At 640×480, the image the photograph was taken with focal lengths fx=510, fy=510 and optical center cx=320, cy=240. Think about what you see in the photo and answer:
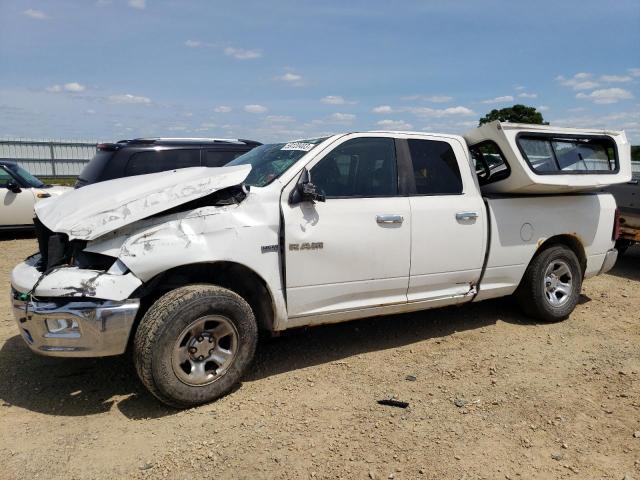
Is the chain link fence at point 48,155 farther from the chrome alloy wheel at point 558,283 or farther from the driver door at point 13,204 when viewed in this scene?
the chrome alloy wheel at point 558,283

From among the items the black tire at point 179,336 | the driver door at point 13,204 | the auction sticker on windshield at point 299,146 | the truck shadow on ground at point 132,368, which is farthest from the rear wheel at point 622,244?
the driver door at point 13,204

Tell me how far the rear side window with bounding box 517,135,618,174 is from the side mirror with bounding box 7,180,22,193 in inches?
355

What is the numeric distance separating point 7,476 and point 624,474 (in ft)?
11.3

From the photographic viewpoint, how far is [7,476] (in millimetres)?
2789

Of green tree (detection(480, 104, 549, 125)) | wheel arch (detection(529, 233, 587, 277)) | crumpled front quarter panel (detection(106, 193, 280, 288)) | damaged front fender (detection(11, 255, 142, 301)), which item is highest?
green tree (detection(480, 104, 549, 125))

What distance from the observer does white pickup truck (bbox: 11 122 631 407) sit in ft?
10.9

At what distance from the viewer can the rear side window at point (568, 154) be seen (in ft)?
16.2

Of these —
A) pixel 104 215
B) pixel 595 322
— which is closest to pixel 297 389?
pixel 104 215

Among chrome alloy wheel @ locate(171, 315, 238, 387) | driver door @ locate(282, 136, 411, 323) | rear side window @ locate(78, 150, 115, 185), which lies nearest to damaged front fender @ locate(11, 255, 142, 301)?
chrome alloy wheel @ locate(171, 315, 238, 387)

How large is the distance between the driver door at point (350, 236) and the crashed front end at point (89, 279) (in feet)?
2.41

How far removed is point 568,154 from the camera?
520 cm

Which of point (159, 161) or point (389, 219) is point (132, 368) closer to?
point (389, 219)

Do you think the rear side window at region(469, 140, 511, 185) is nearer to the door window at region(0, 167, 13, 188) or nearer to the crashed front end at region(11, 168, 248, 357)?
the crashed front end at region(11, 168, 248, 357)

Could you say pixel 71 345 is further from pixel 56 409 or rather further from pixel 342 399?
pixel 342 399
